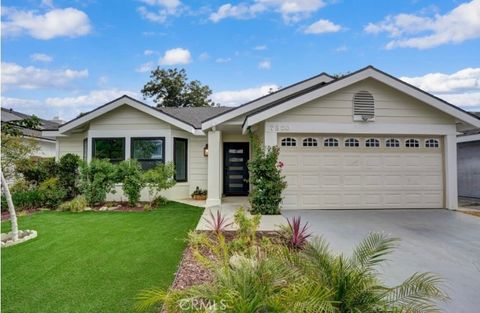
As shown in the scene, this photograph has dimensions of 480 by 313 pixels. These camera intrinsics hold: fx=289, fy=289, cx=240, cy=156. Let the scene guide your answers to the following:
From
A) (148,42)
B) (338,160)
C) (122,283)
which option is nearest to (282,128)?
(338,160)

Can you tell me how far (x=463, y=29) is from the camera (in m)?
12.9

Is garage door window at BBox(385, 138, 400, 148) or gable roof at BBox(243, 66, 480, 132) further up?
gable roof at BBox(243, 66, 480, 132)

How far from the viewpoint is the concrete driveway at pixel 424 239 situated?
384 centimetres

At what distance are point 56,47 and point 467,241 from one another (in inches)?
627

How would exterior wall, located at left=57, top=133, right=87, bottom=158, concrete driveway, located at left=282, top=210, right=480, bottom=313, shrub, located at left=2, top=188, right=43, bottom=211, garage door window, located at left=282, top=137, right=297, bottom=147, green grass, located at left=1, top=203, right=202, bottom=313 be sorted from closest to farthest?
green grass, located at left=1, top=203, right=202, bottom=313 → concrete driveway, located at left=282, top=210, right=480, bottom=313 → garage door window, located at left=282, top=137, right=297, bottom=147 → shrub, located at left=2, top=188, right=43, bottom=211 → exterior wall, located at left=57, top=133, right=87, bottom=158

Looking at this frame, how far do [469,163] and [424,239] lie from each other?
9.56m

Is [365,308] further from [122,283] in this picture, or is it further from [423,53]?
[423,53]

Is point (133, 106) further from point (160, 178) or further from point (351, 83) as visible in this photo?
point (351, 83)

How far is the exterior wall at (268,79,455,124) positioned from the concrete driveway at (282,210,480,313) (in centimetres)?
291

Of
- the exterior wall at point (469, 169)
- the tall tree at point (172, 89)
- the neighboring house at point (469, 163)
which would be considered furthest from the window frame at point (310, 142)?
the tall tree at point (172, 89)

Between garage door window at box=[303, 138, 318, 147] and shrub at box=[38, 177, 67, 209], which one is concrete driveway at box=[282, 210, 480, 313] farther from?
shrub at box=[38, 177, 67, 209]

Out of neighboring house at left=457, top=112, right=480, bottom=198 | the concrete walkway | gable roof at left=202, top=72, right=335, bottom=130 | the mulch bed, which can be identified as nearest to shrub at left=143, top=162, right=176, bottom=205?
the concrete walkway

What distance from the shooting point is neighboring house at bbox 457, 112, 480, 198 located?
1244cm

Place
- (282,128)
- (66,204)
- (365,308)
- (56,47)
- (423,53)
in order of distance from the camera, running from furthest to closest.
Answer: (423,53) → (56,47) → (66,204) → (282,128) → (365,308)
